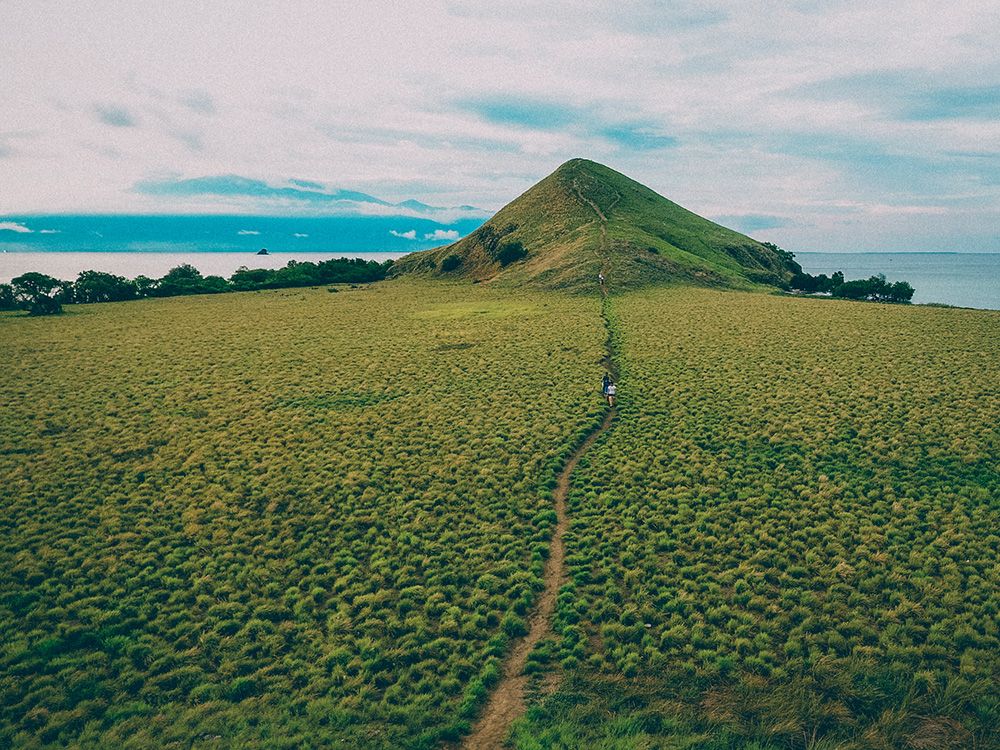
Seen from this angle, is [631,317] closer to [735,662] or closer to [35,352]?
[735,662]

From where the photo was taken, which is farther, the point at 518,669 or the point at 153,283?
the point at 153,283

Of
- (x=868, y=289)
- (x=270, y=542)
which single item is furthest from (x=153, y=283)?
(x=868, y=289)

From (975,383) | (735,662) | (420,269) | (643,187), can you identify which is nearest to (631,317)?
(975,383)

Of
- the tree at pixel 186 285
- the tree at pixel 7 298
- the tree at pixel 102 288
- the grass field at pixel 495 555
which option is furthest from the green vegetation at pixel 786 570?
the tree at pixel 102 288

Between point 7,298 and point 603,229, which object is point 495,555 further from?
point 603,229

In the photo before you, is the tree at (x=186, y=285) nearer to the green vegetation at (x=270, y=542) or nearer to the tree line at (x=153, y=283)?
the tree line at (x=153, y=283)

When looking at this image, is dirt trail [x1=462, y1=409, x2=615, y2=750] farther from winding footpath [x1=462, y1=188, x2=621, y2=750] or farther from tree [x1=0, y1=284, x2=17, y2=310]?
tree [x1=0, y1=284, x2=17, y2=310]

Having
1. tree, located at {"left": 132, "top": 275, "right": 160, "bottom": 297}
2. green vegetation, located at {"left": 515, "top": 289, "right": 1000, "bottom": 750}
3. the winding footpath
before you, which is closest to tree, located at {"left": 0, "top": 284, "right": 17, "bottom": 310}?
tree, located at {"left": 132, "top": 275, "right": 160, "bottom": 297}

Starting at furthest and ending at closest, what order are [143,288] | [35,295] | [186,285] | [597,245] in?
[186,285] → [597,245] → [143,288] → [35,295]
